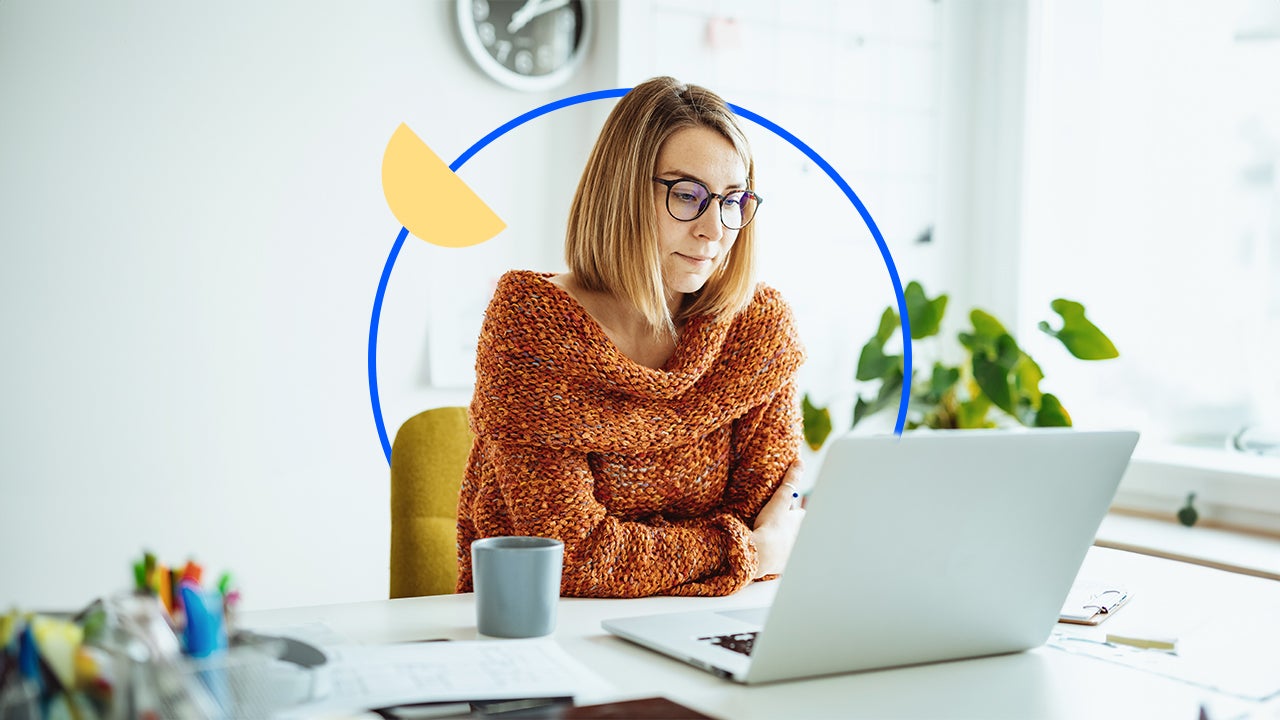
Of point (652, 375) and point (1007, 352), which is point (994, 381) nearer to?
point (1007, 352)

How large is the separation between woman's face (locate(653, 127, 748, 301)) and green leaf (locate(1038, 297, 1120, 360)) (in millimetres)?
1252

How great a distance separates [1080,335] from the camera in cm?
238

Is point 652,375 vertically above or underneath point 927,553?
above

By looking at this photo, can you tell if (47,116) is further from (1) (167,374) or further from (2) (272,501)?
(2) (272,501)

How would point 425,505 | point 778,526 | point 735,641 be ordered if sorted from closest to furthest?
point 735,641, point 778,526, point 425,505

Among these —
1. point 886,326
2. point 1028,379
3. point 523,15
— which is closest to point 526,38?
point 523,15

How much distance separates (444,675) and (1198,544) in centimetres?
187

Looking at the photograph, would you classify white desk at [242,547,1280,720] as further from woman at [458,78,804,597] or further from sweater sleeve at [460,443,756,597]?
woman at [458,78,804,597]

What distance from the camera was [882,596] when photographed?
0.84 metres

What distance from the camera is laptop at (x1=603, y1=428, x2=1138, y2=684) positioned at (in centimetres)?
79

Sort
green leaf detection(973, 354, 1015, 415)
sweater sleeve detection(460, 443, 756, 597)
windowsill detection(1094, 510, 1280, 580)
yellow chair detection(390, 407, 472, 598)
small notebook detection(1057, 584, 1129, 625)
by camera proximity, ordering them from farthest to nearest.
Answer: green leaf detection(973, 354, 1015, 415) < windowsill detection(1094, 510, 1280, 580) < yellow chair detection(390, 407, 472, 598) < sweater sleeve detection(460, 443, 756, 597) < small notebook detection(1057, 584, 1129, 625)

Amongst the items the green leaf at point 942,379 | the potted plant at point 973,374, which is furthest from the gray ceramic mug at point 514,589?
the green leaf at point 942,379

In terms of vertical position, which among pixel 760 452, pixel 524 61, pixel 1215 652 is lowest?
pixel 1215 652

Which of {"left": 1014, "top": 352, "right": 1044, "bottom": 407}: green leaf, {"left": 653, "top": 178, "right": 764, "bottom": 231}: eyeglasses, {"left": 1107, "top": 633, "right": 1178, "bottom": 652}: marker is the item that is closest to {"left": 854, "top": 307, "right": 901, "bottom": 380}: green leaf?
{"left": 1014, "top": 352, "right": 1044, "bottom": 407}: green leaf
